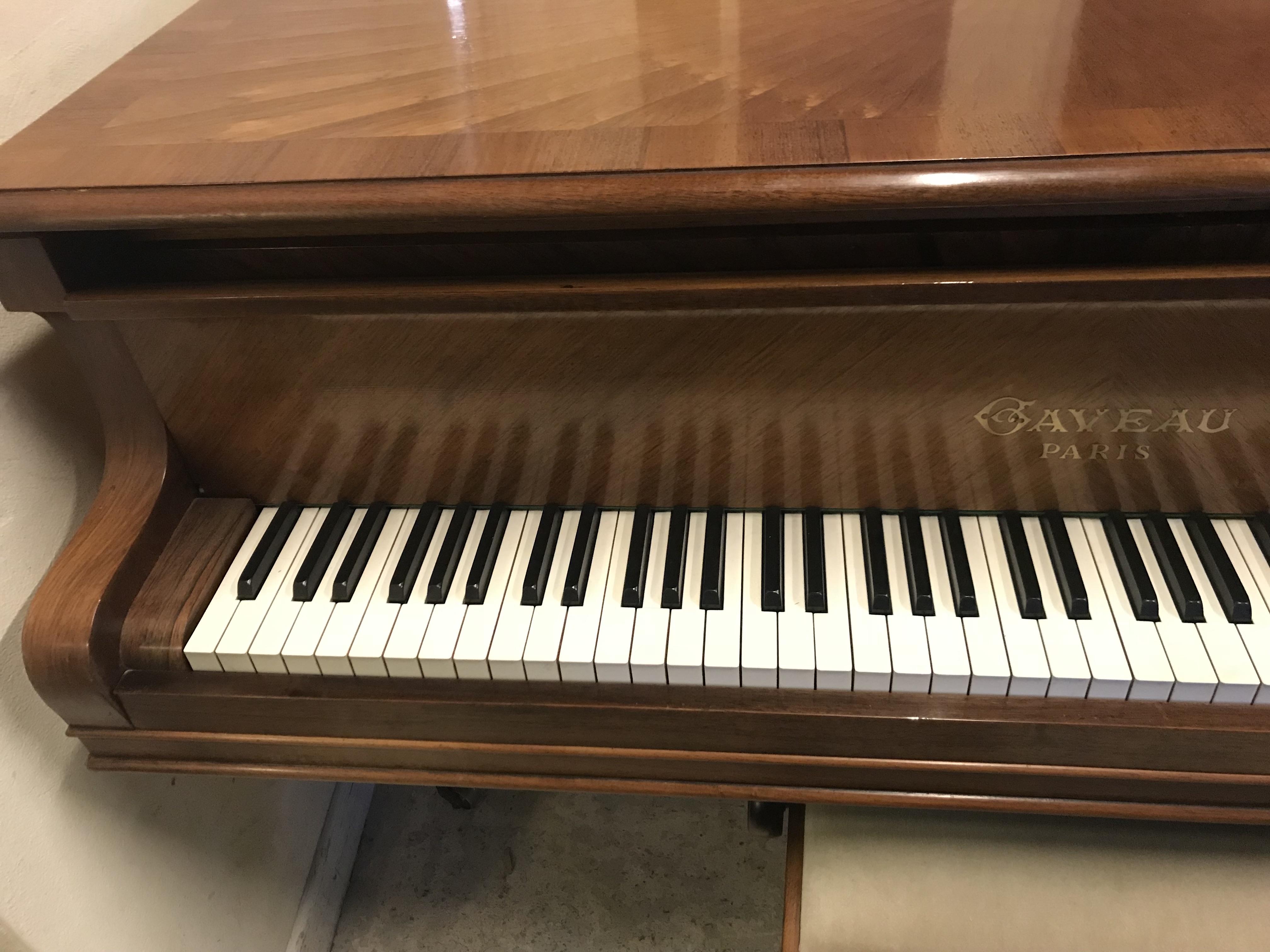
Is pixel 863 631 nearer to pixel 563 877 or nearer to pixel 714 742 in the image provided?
pixel 714 742

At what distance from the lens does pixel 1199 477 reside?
92 centimetres

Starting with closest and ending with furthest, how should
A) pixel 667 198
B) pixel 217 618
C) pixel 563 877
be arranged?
pixel 667 198
pixel 217 618
pixel 563 877

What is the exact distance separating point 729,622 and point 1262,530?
56cm

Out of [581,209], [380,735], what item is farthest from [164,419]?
[581,209]

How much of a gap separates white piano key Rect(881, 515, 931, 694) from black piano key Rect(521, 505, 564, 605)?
351 millimetres

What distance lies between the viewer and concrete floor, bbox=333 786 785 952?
5.46 feet

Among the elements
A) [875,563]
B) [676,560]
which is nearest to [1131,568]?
[875,563]

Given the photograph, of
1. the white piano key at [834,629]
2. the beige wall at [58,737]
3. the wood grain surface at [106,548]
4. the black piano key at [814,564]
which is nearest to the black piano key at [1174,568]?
the white piano key at [834,629]

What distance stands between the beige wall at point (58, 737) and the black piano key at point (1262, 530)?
Answer: 1.37 meters

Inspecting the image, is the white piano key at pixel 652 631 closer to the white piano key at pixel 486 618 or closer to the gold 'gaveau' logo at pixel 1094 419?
the white piano key at pixel 486 618

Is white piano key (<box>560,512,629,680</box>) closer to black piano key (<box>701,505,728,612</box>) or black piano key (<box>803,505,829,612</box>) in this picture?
black piano key (<box>701,505,728,612</box>)

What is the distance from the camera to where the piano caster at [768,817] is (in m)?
1.23

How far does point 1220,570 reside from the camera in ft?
2.88

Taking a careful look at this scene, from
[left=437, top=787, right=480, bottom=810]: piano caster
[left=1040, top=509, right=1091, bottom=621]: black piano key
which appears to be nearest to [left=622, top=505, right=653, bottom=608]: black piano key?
[left=1040, top=509, right=1091, bottom=621]: black piano key
